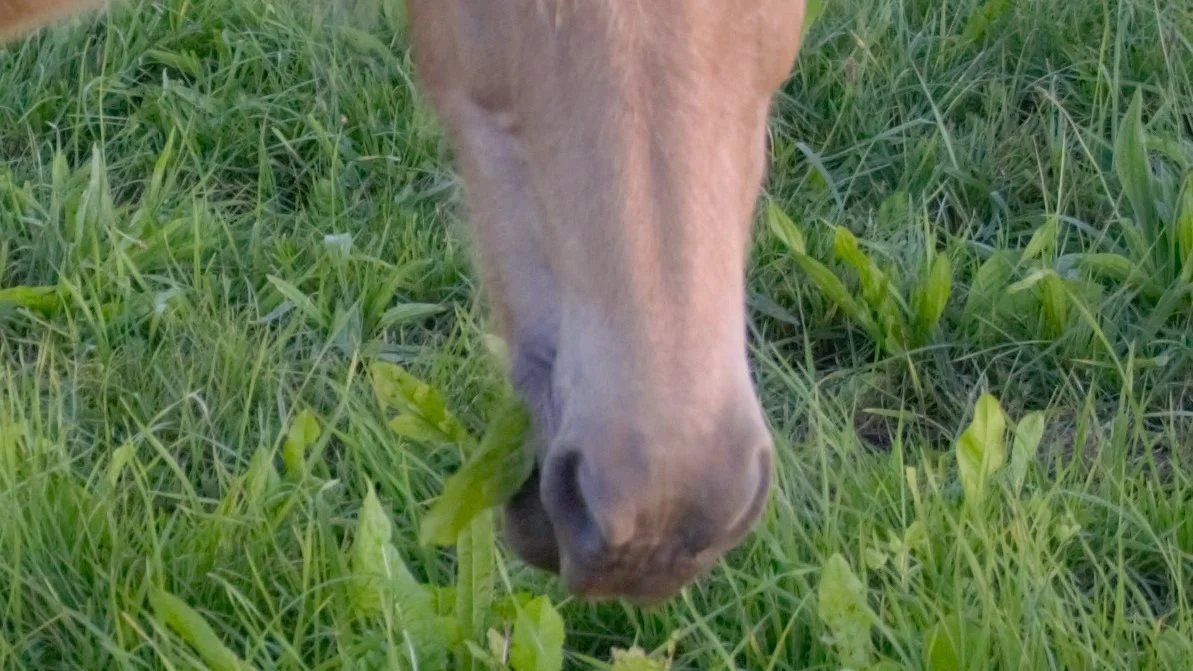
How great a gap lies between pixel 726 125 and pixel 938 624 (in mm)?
729

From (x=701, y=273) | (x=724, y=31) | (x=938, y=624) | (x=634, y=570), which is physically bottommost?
(x=938, y=624)

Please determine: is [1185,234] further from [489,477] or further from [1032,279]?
[489,477]

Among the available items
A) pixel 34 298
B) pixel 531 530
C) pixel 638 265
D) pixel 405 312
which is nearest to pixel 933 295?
pixel 405 312

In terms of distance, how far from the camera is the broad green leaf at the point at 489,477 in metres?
1.52

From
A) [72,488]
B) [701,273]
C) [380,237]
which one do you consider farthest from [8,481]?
[701,273]

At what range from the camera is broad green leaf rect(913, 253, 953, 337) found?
8.35 ft

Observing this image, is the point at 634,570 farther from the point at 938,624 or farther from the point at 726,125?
the point at 938,624

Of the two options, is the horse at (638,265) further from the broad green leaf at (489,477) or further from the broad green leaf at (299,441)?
the broad green leaf at (299,441)

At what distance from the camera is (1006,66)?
10.6 ft

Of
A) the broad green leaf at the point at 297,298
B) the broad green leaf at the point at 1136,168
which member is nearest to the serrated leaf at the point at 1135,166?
the broad green leaf at the point at 1136,168

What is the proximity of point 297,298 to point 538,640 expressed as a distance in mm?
997

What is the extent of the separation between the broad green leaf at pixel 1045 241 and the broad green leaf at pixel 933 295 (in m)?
0.15

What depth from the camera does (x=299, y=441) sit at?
2.12 m

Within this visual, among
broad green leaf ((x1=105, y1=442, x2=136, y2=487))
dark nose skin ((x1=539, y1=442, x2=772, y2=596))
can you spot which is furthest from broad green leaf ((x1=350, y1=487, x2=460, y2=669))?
dark nose skin ((x1=539, y1=442, x2=772, y2=596))
